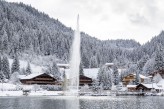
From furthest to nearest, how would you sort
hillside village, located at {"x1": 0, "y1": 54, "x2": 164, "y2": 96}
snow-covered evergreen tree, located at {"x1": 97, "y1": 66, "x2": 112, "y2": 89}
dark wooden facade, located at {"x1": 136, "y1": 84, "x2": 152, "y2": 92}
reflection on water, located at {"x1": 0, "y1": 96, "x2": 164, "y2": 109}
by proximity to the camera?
1. snow-covered evergreen tree, located at {"x1": 97, "y1": 66, "x2": 112, "y2": 89}
2. dark wooden facade, located at {"x1": 136, "y1": 84, "x2": 152, "y2": 92}
3. hillside village, located at {"x1": 0, "y1": 54, "x2": 164, "y2": 96}
4. reflection on water, located at {"x1": 0, "y1": 96, "x2": 164, "y2": 109}

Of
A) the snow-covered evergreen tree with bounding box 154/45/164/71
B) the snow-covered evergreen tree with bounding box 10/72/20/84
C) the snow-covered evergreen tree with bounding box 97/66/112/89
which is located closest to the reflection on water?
the snow-covered evergreen tree with bounding box 97/66/112/89

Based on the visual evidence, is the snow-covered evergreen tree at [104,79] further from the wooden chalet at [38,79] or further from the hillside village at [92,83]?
the wooden chalet at [38,79]

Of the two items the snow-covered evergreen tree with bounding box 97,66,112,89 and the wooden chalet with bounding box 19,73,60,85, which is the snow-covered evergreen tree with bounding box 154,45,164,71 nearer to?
the snow-covered evergreen tree with bounding box 97,66,112,89

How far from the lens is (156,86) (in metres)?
138

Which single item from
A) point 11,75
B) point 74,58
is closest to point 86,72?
point 11,75

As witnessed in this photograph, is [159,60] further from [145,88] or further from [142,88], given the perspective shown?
[145,88]

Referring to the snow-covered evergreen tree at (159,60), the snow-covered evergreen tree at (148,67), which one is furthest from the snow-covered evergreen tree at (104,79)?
the snow-covered evergreen tree at (148,67)

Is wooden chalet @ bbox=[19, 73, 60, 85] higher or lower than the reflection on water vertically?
higher

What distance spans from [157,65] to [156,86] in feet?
90.8

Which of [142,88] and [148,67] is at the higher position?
[148,67]

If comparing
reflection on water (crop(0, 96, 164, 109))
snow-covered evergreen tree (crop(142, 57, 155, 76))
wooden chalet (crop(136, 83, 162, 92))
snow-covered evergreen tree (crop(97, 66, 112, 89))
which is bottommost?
reflection on water (crop(0, 96, 164, 109))

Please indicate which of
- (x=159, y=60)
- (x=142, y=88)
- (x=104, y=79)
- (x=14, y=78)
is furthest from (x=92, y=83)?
(x=159, y=60)

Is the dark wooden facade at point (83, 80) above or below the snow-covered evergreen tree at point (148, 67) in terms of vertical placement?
below

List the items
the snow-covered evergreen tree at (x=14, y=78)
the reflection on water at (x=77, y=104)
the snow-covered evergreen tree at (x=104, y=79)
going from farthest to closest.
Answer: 1. the snow-covered evergreen tree at (x=14, y=78)
2. the snow-covered evergreen tree at (x=104, y=79)
3. the reflection on water at (x=77, y=104)
